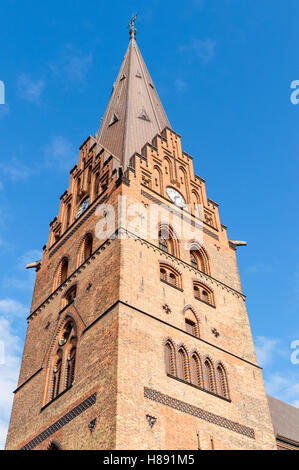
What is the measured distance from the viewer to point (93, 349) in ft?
58.4

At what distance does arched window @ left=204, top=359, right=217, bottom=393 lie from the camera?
1878cm

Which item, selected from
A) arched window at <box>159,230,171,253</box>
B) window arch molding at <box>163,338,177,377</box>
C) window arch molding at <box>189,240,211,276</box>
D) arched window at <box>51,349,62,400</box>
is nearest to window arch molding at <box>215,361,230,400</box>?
window arch molding at <box>163,338,177,377</box>

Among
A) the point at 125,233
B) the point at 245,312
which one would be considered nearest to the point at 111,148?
the point at 125,233

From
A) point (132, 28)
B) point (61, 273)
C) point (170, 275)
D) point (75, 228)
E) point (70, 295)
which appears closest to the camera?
point (170, 275)

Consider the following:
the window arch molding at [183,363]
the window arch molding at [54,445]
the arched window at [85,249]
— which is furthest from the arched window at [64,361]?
the window arch molding at [183,363]

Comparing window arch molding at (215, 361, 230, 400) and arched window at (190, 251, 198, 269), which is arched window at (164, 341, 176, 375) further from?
arched window at (190, 251, 198, 269)

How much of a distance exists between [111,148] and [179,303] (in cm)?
1075

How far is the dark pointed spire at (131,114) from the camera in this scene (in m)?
27.7

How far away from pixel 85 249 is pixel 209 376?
712 centimetres

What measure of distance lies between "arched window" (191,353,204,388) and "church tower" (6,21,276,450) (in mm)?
40

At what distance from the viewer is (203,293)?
72.2ft

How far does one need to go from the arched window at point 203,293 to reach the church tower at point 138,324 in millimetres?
40

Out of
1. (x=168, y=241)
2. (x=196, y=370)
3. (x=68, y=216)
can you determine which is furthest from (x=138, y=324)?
(x=68, y=216)

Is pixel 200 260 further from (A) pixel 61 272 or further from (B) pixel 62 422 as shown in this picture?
(B) pixel 62 422
